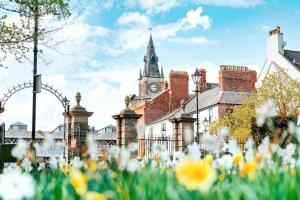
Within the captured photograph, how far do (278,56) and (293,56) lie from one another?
2222mm

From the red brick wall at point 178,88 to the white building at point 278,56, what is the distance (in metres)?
13.1

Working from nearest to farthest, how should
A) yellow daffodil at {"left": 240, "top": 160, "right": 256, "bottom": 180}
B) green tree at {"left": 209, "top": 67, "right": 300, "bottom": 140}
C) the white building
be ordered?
yellow daffodil at {"left": 240, "top": 160, "right": 256, "bottom": 180}, green tree at {"left": 209, "top": 67, "right": 300, "bottom": 140}, the white building

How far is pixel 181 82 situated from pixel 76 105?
36.4 m

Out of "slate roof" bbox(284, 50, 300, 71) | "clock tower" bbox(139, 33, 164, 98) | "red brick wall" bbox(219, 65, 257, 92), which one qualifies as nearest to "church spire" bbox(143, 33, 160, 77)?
"clock tower" bbox(139, 33, 164, 98)

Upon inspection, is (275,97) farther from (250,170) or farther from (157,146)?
(250,170)

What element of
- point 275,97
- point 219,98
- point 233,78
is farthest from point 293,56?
point 275,97

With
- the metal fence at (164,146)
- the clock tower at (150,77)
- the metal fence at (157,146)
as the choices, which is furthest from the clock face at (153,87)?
the metal fence at (157,146)

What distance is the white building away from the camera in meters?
40.8

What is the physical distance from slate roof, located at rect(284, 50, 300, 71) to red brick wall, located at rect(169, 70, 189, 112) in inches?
538

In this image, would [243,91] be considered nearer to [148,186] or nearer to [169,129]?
[169,129]

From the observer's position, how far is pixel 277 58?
41.8 metres

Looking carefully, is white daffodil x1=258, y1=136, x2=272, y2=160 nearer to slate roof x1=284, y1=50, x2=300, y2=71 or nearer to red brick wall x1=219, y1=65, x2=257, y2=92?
slate roof x1=284, y1=50, x2=300, y2=71

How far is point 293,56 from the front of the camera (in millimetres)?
43031

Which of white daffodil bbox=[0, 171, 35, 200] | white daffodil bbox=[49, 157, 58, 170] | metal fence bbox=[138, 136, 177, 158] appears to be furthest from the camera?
metal fence bbox=[138, 136, 177, 158]
